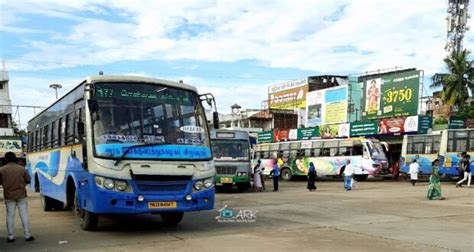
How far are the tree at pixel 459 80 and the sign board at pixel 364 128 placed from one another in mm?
13013

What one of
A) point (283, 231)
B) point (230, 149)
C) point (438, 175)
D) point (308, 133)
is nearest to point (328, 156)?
point (230, 149)

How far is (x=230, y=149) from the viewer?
72.4 feet

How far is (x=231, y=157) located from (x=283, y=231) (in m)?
11.9

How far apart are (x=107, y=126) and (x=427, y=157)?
2488cm

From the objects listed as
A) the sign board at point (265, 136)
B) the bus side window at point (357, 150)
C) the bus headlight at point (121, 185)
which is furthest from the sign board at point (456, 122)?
the bus headlight at point (121, 185)

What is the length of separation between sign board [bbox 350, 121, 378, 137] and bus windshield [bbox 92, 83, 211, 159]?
29.5 meters

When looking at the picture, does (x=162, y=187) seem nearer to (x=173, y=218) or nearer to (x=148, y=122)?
(x=148, y=122)

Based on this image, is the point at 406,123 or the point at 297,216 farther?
the point at 406,123

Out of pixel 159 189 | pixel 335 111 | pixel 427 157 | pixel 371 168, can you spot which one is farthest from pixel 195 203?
pixel 335 111

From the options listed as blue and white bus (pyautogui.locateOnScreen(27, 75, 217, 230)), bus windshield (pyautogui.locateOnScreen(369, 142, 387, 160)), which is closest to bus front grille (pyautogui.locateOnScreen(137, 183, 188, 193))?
blue and white bus (pyautogui.locateOnScreen(27, 75, 217, 230))

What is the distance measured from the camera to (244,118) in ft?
199

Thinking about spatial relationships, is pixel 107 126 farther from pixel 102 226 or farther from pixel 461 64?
pixel 461 64

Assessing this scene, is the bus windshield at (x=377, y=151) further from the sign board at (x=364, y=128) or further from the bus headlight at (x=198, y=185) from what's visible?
the bus headlight at (x=198, y=185)

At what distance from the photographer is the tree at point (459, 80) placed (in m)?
46.8
